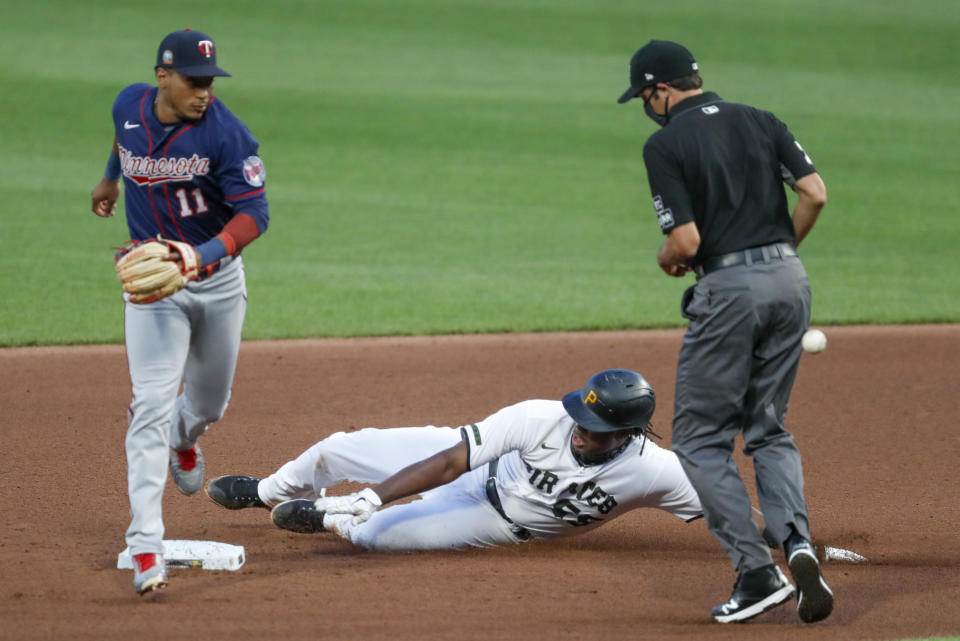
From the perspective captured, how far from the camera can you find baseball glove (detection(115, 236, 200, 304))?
4977 millimetres

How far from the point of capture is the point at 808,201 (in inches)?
198

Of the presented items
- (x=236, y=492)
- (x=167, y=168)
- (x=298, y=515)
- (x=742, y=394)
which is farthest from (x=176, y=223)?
(x=742, y=394)

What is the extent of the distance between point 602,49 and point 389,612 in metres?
24.7

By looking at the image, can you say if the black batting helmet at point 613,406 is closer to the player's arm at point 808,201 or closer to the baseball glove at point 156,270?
the player's arm at point 808,201

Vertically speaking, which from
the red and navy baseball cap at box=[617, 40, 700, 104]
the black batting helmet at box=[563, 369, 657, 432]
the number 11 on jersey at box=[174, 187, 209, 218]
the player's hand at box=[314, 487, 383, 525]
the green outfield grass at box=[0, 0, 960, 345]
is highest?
the red and navy baseball cap at box=[617, 40, 700, 104]

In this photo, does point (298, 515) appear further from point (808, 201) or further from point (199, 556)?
point (808, 201)

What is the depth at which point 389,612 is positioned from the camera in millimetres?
4957

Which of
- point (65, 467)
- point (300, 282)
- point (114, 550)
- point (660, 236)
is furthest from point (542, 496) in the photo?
point (660, 236)

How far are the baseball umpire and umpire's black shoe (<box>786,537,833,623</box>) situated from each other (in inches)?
2.7

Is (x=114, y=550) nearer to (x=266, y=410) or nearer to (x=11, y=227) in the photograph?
(x=266, y=410)

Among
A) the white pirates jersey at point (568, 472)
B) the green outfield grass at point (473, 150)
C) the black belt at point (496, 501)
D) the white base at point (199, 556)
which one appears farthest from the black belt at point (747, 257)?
the green outfield grass at point (473, 150)

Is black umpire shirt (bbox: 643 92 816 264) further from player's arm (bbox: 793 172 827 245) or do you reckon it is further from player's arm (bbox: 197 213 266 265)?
player's arm (bbox: 197 213 266 265)

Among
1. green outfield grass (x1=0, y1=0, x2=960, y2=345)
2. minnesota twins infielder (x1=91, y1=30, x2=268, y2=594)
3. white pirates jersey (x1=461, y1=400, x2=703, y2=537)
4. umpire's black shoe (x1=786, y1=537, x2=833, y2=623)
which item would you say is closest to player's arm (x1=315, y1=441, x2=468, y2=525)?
white pirates jersey (x1=461, y1=400, x2=703, y2=537)

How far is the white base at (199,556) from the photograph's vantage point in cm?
548
